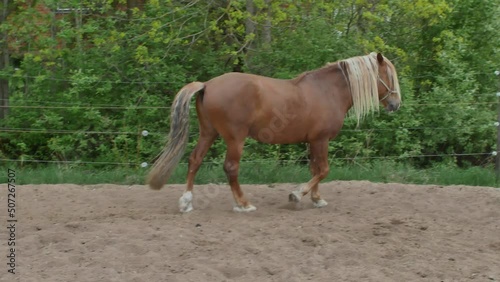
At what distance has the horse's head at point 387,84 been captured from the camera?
24.8 ft

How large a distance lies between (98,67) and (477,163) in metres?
6.11

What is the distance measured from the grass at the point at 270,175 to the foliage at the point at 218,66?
63cm

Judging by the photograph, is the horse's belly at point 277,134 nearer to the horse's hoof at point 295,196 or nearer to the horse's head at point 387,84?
the horse's hoof at point 295,196

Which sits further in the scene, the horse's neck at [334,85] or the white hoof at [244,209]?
the horse's neck at [334,85]

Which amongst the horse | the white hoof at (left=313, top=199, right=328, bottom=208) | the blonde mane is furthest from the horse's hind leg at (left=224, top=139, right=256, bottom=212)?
the blonde mane

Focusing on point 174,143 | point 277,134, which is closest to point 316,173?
point 277,134

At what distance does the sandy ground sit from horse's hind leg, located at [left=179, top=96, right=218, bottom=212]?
0.13 metres

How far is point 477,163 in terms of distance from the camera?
10680 mm

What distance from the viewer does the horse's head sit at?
757cm

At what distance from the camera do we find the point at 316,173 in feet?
24.3

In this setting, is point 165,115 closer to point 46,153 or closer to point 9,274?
point 46,153

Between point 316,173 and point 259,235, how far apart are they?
1458mm

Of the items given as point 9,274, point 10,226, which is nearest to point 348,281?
point 9,274

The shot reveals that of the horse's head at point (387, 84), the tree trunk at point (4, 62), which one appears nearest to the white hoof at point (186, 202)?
the horse's head at point (387, 84)
